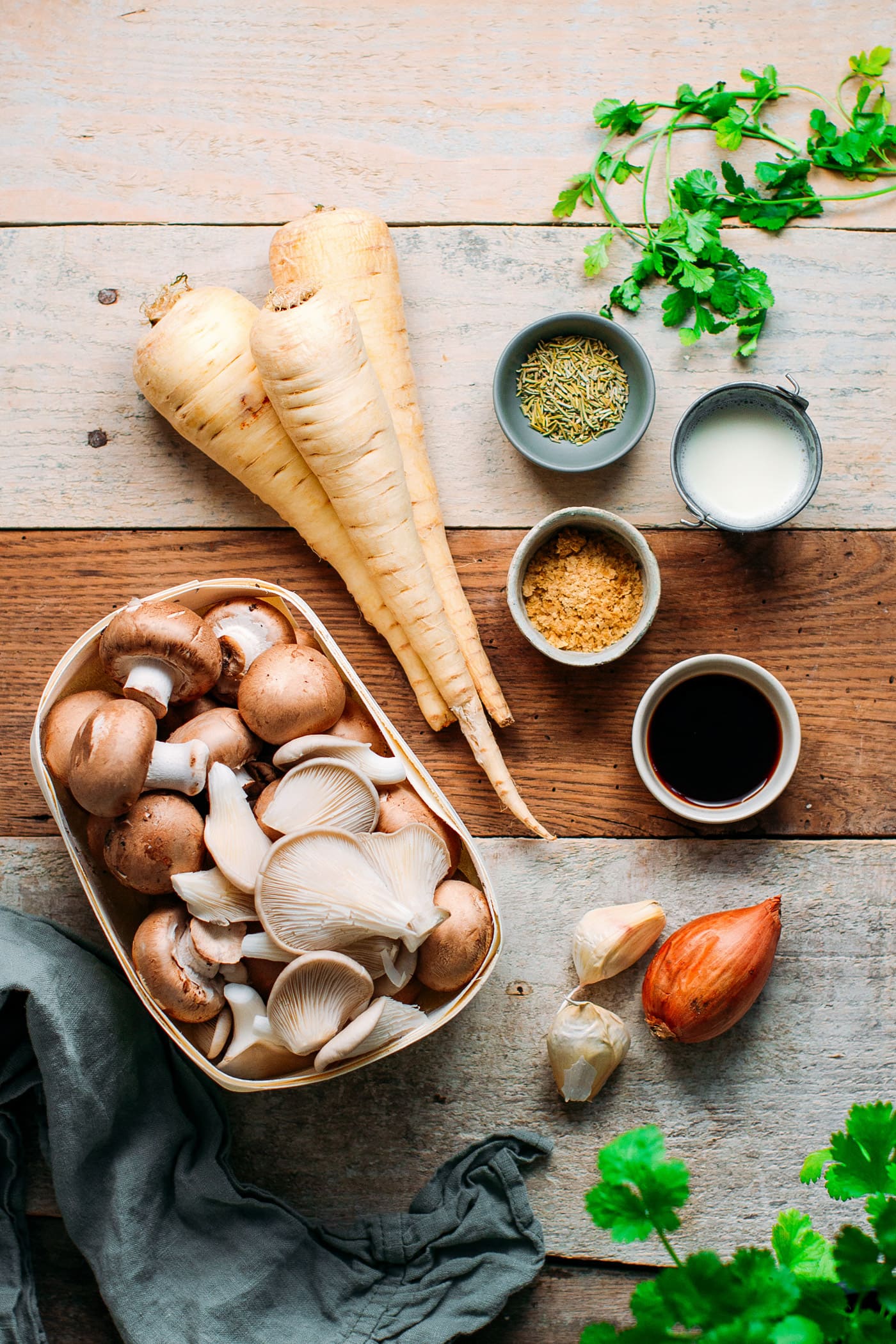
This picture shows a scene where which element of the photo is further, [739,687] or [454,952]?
[739,687]

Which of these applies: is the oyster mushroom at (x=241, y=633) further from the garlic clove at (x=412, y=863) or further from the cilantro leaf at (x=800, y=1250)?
the cilantro leaf at (x=800, y=1250)

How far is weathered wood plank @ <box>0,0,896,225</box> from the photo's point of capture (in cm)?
140

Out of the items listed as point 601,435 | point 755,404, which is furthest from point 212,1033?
point 755,404

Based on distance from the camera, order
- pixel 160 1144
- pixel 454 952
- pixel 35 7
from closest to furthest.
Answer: pixel 454 952 → pixel 160 1144 → pixel 35 7

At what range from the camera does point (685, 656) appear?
1396mm

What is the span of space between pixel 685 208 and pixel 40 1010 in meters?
1.45

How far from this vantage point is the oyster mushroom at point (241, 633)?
1.25 metres

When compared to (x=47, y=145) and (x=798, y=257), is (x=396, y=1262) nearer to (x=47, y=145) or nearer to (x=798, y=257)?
(x=798, y=257)

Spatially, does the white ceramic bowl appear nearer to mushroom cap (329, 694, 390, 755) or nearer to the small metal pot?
the small metal pot

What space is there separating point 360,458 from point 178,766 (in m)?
0.47

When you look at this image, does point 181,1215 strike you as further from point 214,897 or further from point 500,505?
point 500,505

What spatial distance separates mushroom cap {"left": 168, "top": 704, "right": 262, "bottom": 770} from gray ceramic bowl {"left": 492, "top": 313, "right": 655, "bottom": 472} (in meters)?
0.55

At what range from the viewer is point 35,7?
1.42m

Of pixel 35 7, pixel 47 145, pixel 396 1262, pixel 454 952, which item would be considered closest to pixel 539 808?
pixel 454 952
